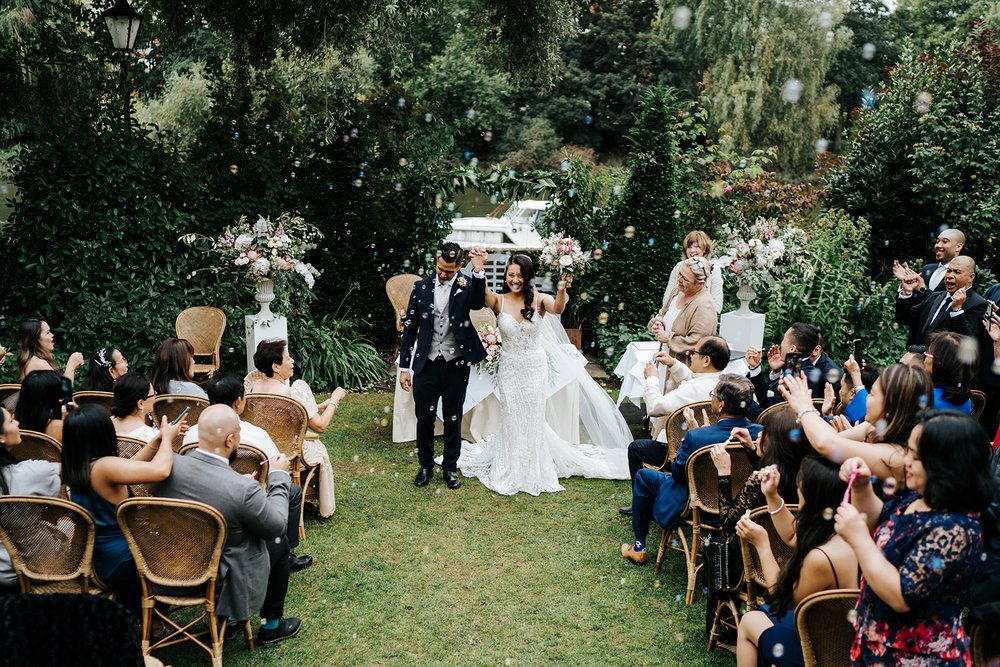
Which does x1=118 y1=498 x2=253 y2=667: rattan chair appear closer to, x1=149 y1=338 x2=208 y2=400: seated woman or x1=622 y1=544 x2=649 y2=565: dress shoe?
x1=149 y1=338 x2=208 y2=400: seated woman

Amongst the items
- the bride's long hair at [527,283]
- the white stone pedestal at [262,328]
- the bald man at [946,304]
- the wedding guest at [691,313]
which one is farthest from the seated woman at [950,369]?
the white stone pedestal at [262,328]

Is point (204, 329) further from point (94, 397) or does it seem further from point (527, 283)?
point (527, 283)

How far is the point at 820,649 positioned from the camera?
2.81 metres

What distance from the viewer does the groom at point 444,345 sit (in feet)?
19.2

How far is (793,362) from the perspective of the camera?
4.90 meters

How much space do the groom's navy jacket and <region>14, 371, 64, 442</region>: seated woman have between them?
240 centimetres

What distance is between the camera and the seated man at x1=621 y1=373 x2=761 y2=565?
14.0 ft

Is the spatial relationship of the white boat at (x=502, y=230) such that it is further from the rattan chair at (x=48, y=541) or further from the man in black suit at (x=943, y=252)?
the rattan chair at (x=48, y=541)

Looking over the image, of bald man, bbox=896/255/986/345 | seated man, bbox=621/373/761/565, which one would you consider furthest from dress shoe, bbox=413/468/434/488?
bald man, bbox=896/255/986/345

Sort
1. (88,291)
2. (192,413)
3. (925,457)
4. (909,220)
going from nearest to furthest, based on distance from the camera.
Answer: (925,457) < (192,413) < (88,291) < (909,220)

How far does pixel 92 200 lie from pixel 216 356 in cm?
198

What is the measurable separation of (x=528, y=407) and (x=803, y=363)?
206 centimetres

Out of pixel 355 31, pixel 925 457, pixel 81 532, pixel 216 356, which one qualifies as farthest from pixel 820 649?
pixel 355 31

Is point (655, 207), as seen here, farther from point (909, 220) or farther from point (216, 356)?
point (216, 356)
